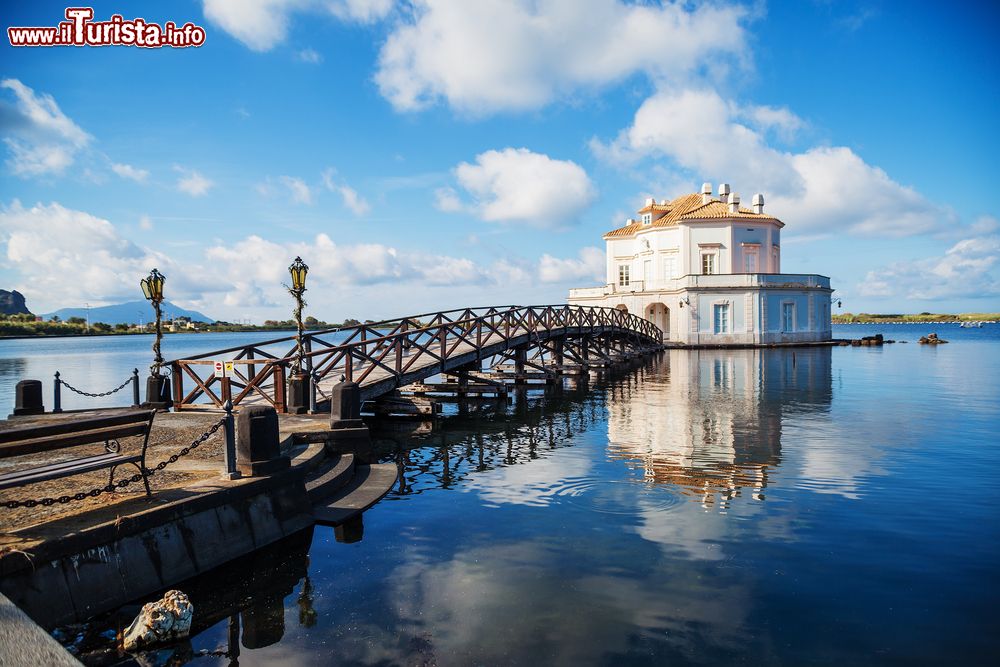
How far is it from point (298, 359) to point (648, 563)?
8818 mm

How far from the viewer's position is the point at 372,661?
15.5ft

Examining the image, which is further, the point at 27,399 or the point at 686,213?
the point at 686,213

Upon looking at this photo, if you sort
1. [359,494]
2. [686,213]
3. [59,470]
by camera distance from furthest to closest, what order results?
1. [686,213]
2. [359,494]
3. [59,470]

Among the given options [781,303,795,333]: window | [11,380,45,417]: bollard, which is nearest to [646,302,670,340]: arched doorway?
[781,303,795,333]: window

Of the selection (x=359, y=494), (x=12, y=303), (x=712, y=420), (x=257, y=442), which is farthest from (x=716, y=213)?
(x=12, y=303)

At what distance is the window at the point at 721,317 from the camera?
44.6m

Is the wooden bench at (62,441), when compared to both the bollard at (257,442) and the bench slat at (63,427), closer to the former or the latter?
the bench slat at (63,427)

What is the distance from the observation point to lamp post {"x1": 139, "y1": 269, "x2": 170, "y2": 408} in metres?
13.1

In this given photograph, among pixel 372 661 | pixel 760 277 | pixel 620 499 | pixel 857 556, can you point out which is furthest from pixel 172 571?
pixel 760 277

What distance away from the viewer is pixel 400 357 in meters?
15.8

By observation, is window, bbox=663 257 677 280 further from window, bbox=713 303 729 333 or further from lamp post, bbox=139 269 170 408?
lamp post, bbox=139 269 170 408

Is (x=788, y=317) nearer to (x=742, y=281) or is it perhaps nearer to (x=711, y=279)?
(x=742, y=281)

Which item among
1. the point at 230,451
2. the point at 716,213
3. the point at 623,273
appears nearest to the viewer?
the point at 230,451

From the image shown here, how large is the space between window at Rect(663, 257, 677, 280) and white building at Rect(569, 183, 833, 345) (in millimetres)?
82
